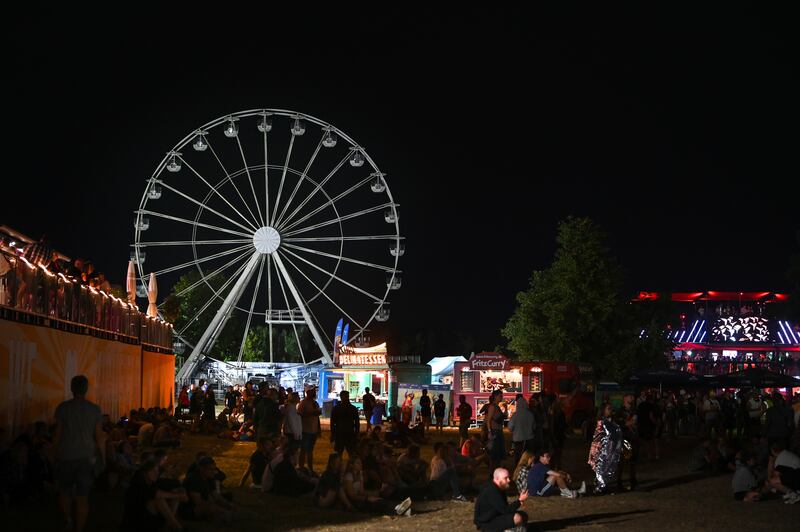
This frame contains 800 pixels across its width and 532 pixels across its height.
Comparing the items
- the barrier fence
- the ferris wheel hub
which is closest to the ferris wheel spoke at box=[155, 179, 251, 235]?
the ferris wheel hub

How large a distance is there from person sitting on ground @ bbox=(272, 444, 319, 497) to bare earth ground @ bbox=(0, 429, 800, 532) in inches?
9.0

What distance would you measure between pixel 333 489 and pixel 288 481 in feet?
4.18

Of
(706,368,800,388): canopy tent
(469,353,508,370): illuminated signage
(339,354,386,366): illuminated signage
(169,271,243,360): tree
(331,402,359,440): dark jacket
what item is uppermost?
(169,271,243,360): tree

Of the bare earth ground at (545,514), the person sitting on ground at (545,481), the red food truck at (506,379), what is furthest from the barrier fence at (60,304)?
the red food truck at (506,379)

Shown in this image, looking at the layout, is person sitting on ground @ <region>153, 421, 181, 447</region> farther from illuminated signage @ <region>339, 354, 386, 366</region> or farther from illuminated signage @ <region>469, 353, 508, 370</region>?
illuminated signage @ <region>339, 354, 386, 366</region>

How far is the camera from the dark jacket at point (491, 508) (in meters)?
10.9

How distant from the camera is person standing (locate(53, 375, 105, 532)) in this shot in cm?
975

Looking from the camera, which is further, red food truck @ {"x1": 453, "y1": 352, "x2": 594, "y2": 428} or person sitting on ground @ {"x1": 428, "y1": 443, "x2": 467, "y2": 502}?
red food truck @ {"x1": 453, "y1": 352, "x2": 594, "y2": 428}

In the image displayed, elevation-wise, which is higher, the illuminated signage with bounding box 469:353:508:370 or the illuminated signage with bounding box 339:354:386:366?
the illuminated signage with bounding box 339:354:386:366

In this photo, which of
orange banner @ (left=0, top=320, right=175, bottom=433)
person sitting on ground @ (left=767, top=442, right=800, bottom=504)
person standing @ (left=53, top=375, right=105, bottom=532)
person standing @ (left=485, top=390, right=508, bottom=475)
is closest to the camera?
person standing @ (left=53, top=375, right=105, bottom=532)

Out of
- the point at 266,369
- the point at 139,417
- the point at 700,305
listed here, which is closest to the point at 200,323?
the point at 266,369

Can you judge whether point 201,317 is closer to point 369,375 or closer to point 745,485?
point 369,375

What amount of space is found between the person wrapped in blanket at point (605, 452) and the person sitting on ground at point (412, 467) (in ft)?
9.21

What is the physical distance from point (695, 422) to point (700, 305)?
222ft
